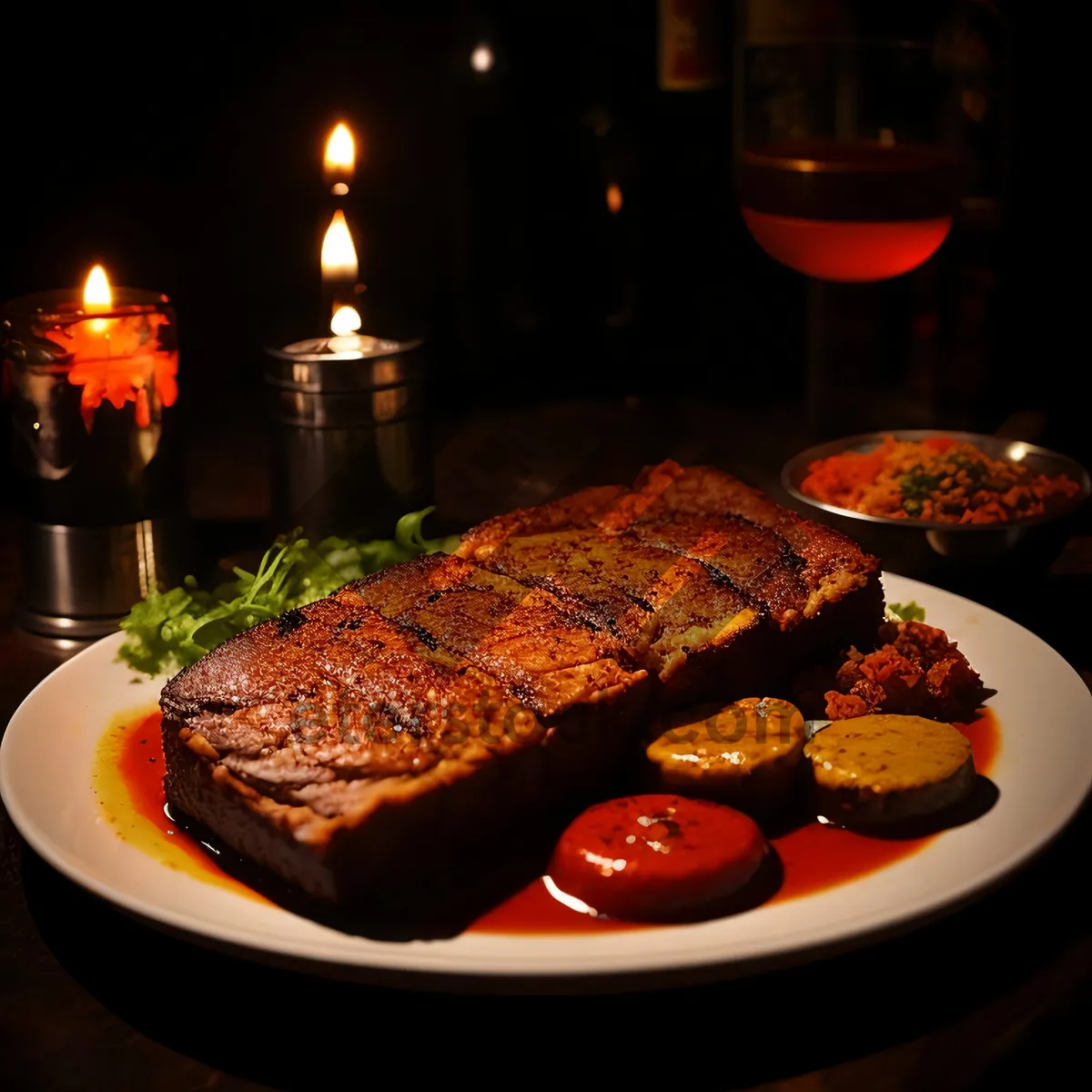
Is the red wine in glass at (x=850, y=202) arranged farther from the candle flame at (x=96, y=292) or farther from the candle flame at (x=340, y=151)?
the candle flame at (x=96, y=292)

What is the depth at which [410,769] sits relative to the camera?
5.79ft

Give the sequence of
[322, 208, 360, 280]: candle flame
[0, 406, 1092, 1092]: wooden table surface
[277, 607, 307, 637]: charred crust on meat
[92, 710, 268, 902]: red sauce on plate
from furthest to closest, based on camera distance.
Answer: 1. [322, 208, 360, 280]: candle flame
2. [277, 607, 307, 637]: charred crust on meat
3. [92, 710, 268, 902]: red sauce on plate
4. [0, 406, 1092, 1092]: wooden table surface

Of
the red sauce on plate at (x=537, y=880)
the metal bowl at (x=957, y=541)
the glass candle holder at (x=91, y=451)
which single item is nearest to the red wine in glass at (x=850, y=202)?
the metal bowl at (x=957, y=541)

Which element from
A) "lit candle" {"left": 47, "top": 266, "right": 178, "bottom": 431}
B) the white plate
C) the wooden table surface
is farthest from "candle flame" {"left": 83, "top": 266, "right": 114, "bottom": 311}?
the wooden table surface

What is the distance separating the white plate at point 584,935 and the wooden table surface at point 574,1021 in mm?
65

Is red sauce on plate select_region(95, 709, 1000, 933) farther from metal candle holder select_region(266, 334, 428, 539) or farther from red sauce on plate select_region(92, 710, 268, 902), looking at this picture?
metal candle holder select_region(266, 334, 428, 539)

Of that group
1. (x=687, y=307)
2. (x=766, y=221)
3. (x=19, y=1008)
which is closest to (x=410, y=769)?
(x=19, y=1008)

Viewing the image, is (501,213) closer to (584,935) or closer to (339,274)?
(339,274)

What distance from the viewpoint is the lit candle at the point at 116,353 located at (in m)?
2.62

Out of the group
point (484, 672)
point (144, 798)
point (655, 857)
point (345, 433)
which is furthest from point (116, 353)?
point (655, 857)

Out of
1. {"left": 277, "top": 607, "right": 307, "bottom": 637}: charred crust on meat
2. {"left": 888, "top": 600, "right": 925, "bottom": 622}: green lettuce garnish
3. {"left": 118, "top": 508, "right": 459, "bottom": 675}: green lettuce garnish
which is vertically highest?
{"left": 277, "top": 607, "right": 307, "bottom": 637}: charred crust on meat

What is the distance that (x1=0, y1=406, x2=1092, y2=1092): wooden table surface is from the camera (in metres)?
1.50

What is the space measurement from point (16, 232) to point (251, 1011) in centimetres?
297

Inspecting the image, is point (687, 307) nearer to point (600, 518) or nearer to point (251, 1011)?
point (600, 518)
